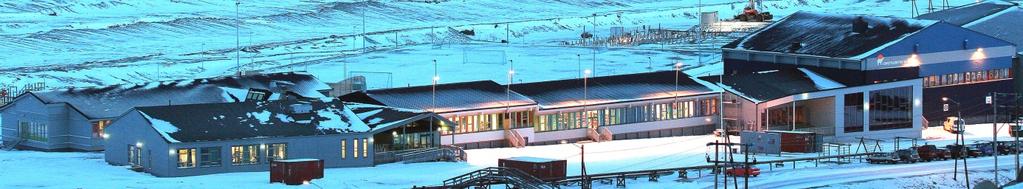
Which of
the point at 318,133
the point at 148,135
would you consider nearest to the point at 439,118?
the point at 318,133

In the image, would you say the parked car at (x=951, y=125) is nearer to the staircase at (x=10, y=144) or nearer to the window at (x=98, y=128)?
the window at (x=98, y=128)

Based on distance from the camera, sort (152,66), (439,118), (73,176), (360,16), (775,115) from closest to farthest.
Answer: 1. (73,176)
2. (439,118)
3. (775,115)
4. (152,66)
5. (360,16)

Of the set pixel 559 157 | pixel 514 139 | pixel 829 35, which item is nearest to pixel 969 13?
pixel 829 35

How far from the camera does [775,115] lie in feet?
260

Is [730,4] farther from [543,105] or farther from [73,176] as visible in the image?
[73,176]

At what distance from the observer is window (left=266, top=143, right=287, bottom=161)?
62.2 m

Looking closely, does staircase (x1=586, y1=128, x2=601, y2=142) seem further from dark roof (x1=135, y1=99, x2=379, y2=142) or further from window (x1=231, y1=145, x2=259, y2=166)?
window (x1=231, y1=145, x2=259, y2=166)

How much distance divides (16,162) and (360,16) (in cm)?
10337

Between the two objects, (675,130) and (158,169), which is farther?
(675,130)

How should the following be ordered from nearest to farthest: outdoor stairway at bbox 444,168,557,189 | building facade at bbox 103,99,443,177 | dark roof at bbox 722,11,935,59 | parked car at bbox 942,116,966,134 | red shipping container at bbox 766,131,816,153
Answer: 1. outdoor stairway at bbox 444,168,557,189
2. building facade at bbox 103,99,443,177
3. red shipping container at bbox 766,131,816,153
4. parked car at bbox 942,116,966,134
5. dark roof at bbox 722,11,935,59

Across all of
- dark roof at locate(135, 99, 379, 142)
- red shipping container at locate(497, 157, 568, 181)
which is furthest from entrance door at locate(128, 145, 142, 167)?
red shipping container at locate(497, 157, 568, 181)

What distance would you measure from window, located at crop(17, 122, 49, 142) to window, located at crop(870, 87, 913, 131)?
104 ft

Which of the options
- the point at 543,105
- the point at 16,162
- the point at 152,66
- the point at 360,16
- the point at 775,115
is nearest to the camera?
the point at 16,162

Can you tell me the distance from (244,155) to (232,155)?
484mm
